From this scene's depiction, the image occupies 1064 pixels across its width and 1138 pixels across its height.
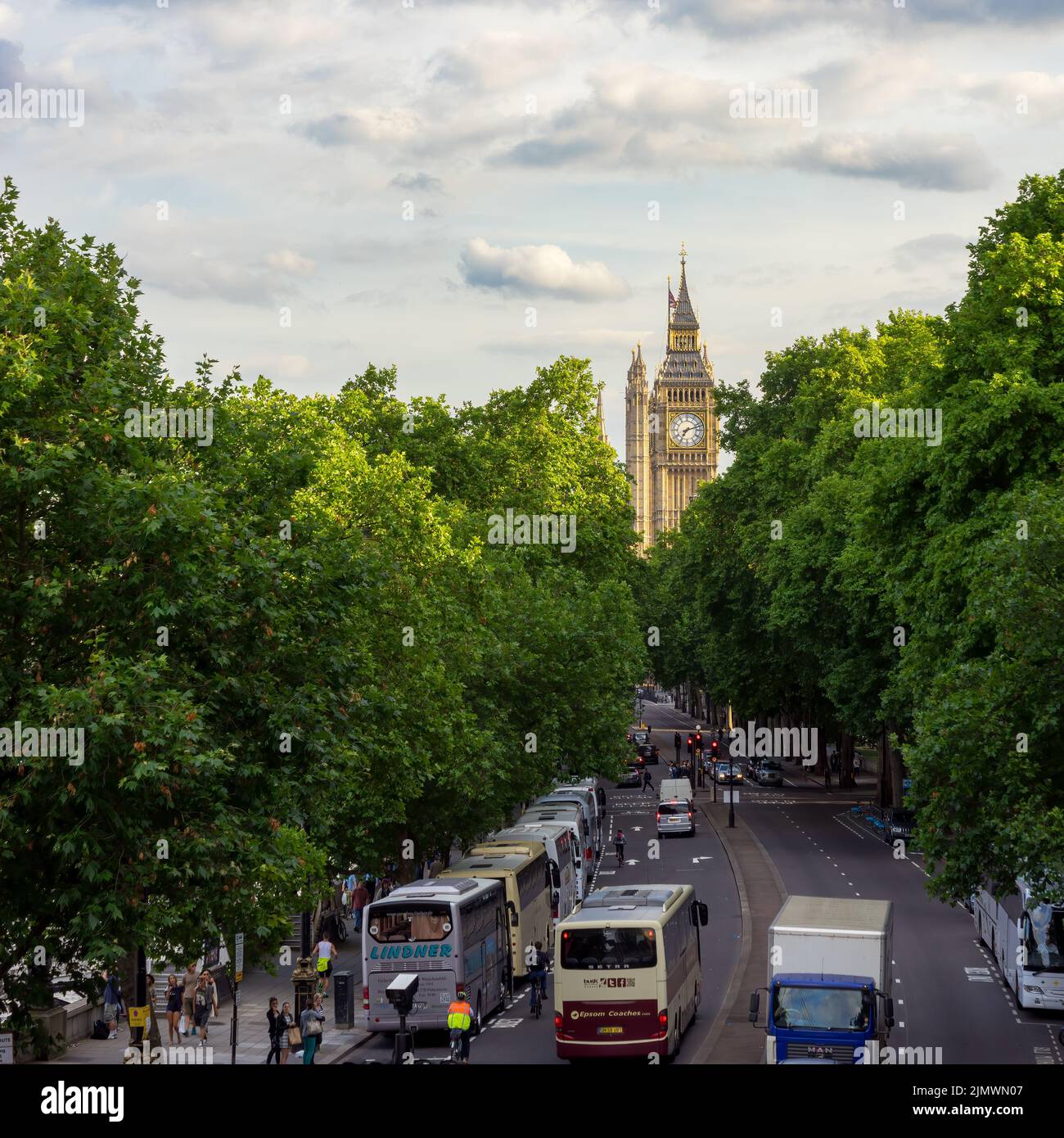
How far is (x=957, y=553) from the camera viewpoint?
114 ft

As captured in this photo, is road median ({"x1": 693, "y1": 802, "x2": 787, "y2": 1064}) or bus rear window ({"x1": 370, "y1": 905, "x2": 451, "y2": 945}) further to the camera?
bus rear window ({"x1": 370, "y1": 905, "x2": 451, "y2": 945})

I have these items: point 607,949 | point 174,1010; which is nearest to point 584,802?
point 174,1010

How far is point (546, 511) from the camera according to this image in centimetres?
6856

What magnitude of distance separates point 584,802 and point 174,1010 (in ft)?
103

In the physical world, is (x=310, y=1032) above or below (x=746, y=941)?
above

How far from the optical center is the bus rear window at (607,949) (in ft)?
93.0

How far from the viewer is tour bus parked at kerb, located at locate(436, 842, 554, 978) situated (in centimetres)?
3747

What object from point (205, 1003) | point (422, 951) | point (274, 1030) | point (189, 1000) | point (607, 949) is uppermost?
point (607, 949)

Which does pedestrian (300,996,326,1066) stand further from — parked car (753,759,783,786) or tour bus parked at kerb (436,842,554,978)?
parked car (753,759,783,786)

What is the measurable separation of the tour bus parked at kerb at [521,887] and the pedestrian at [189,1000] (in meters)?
5.89

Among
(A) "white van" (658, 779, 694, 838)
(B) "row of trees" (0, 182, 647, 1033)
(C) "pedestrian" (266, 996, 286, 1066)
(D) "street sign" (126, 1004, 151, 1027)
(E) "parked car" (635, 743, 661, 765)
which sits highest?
(B) "row of trees" (0, 182, 647, 1033)

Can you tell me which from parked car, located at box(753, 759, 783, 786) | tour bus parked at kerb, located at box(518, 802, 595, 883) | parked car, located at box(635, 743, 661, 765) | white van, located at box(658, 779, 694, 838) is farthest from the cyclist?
parked car, located at box(635, 743, 661, 765)

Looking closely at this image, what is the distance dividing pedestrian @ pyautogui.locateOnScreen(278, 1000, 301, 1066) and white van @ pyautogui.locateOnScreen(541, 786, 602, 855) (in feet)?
88.7

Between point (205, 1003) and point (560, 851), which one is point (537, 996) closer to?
point (205, 1003)
